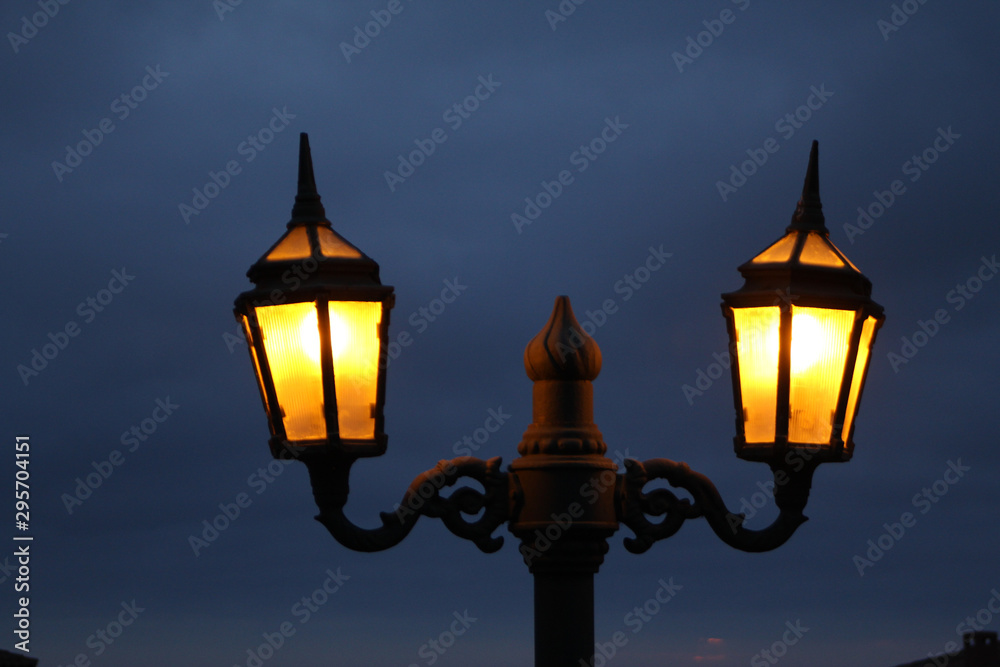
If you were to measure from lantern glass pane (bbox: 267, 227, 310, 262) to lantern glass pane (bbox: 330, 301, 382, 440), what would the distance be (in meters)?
0.29

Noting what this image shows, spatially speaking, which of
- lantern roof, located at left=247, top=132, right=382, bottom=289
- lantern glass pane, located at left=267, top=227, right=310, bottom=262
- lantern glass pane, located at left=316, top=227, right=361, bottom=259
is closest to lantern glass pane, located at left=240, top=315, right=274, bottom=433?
lantern roof, located at left=247, top=132, right=382, bottom=289

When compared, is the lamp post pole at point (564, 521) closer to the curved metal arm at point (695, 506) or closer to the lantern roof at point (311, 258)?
the curved metal arm at point (695, 506)

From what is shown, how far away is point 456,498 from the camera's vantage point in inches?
187

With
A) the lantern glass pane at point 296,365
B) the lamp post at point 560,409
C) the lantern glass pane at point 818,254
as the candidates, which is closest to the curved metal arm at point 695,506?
the lamp post at point 560,409

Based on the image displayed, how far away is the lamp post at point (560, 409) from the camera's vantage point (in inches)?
177

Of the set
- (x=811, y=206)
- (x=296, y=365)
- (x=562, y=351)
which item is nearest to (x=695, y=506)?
(x=562, y=351)

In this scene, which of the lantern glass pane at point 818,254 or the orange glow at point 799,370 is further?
the lantern glass pane at point 818,254

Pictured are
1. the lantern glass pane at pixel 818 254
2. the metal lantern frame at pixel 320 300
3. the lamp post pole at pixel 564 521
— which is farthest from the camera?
the lantern glass pane at pixel 818 254

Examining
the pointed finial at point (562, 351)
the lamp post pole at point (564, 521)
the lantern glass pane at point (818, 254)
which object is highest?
the lantern glass pane at point (818, 254)

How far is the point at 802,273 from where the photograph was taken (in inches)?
192

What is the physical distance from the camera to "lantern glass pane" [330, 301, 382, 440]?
449cm

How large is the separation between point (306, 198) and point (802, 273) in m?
1.94

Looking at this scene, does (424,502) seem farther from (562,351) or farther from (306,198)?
(306,198)

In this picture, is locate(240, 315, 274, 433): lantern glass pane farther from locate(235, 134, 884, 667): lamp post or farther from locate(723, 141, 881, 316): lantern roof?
locate(723, 141, 881, 316): lantern roof
